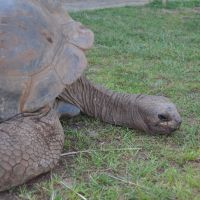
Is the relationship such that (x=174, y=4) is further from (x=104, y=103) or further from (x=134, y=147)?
(x=134, y=147)

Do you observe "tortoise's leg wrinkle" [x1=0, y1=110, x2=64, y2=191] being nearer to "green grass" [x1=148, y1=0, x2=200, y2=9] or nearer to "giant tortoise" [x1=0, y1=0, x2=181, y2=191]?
"giant tortoise" [x1=0, y1=0, x2=181, y2=191]

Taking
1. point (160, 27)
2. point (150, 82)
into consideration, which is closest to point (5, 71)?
point (150, 82)

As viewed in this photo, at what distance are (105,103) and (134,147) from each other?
0.49 m

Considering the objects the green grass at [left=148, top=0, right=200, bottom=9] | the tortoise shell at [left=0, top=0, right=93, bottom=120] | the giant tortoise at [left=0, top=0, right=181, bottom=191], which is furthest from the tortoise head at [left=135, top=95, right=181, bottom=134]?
the green grass at [left=148, top=0, right=200, bottom=9]

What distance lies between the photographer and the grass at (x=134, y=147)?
2.36 m

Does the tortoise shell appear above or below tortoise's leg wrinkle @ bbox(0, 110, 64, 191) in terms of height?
above

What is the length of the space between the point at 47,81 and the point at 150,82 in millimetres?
1798

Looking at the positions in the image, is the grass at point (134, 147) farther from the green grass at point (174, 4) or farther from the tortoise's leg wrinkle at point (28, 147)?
the green grass at point (174, 4)

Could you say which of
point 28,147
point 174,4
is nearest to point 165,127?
point 28,147

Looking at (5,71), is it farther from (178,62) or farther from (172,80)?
(178,62)

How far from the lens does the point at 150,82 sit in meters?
4.35

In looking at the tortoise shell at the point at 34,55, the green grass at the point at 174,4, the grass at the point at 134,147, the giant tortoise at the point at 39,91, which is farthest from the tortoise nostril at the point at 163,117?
the green grass at the point at 174,4

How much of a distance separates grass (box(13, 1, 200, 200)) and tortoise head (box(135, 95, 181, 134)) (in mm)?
61

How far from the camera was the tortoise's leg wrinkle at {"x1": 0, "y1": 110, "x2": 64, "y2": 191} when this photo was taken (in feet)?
7.67
